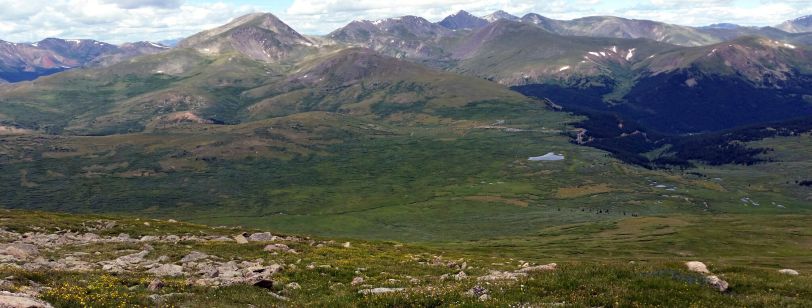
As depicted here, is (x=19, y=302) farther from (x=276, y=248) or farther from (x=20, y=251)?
(x=276, y=248)

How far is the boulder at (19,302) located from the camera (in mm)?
20609

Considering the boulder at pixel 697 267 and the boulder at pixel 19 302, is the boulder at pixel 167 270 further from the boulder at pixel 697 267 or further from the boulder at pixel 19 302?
the boulder at pixel 697 267

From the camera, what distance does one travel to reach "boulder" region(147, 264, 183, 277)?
38.0 metres

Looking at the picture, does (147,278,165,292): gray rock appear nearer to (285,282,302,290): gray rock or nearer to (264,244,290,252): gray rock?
(285,282,302,290): gray rock

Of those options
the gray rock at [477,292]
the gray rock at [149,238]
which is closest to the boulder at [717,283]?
the gray rock at [477,292]

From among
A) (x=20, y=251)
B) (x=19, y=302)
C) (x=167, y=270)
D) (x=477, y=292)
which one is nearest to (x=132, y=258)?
(x=20, y=251)

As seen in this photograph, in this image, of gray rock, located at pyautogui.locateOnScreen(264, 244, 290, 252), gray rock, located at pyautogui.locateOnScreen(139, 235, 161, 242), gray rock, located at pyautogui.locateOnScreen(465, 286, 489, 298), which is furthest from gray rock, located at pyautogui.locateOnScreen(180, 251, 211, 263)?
gray rock, located at pyautogui.locateOnScreen(465, 286, 489, 298)

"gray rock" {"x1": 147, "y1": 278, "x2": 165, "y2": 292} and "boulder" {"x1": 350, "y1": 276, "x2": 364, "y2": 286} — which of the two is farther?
"boulder" {"x1": 350, "y1": 276, "x2": 364, "y2": 286}

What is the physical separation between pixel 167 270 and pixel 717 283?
35.9 meters

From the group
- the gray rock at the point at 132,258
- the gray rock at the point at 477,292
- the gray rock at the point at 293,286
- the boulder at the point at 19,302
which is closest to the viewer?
the boulder at the point at 19,302

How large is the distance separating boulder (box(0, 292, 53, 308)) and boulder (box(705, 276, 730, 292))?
3189cm

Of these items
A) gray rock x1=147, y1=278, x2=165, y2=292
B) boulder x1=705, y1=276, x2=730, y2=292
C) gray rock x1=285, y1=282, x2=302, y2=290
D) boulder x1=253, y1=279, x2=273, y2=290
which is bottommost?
gray rock x1=285, y1=282, x2=302, y2=290

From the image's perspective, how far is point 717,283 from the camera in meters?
29.3

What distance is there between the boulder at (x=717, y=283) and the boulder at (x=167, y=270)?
3344cm
